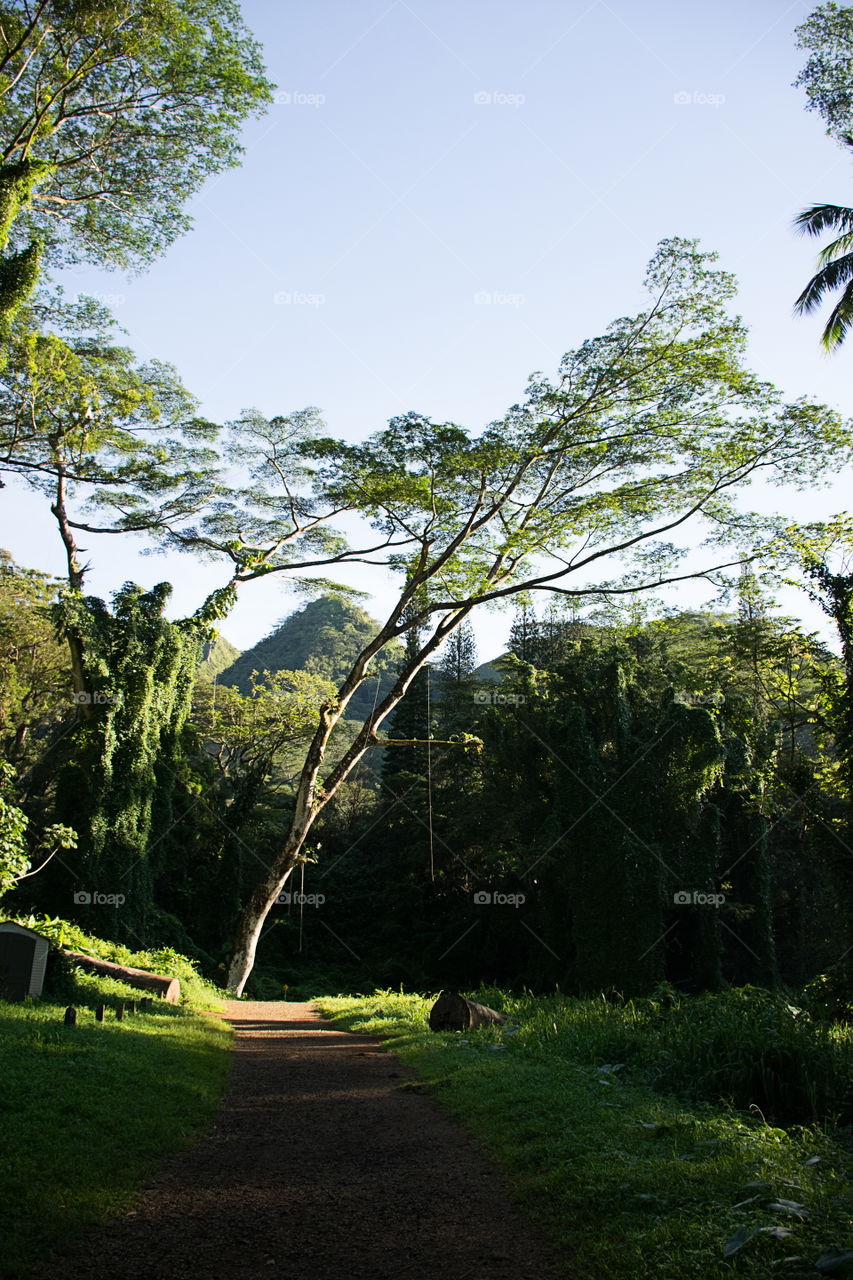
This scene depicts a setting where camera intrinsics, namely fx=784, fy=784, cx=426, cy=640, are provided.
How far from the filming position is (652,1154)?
3943 mm

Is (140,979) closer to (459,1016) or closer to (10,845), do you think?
(10,845)

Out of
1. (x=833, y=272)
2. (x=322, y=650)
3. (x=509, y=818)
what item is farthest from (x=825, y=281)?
(x=322, y=650)

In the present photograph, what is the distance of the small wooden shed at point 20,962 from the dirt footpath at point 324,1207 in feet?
11.6

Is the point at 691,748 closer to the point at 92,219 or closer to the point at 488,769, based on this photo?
the point at 488,769

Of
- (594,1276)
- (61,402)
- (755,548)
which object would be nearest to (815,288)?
(755,548)

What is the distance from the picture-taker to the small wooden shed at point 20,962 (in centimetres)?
820

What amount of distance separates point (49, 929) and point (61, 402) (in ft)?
31.7

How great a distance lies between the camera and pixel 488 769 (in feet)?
96.3

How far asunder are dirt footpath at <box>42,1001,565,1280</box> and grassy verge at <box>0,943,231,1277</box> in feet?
0.49

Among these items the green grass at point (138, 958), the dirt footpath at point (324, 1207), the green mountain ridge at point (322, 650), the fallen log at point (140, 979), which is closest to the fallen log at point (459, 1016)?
the dirt footpath at point (324, 1207)

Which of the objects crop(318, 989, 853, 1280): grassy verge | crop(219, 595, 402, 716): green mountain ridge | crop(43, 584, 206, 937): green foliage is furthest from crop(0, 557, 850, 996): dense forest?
crop(219, 595, 402, 716): green mountain ridge

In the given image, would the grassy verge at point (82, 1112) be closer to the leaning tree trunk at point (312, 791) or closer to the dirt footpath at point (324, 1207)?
the dirt footpath at point (324, 1207)

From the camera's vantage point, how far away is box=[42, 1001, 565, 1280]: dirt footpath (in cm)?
305

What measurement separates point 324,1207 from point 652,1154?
64.6 inches
